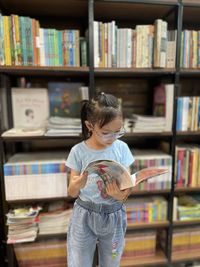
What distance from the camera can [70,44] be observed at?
4.19ft

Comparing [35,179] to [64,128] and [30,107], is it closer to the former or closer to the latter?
[64,128]

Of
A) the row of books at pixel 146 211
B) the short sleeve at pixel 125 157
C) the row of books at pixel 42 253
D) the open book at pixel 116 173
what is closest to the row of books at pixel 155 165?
the row of books at pixel 146 211

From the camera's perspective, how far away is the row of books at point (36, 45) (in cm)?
120

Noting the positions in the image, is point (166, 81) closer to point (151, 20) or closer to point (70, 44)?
point (151, 20)

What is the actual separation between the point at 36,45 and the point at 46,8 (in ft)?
1.02

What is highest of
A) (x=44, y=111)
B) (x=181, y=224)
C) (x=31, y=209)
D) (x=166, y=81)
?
(x=166, y=81)

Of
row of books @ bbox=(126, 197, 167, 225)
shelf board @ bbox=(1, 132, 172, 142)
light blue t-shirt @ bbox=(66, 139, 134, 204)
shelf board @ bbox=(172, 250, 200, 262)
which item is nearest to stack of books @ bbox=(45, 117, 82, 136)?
shelf board @ bbox=(1, 132, 172, 142)

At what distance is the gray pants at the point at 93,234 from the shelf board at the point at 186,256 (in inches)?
28.8

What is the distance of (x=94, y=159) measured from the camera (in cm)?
99

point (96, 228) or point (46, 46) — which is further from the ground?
point (46, 46)

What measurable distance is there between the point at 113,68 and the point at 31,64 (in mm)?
502

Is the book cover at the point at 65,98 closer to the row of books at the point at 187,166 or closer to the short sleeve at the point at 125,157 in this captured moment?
the short sleeve at the point at 125,157

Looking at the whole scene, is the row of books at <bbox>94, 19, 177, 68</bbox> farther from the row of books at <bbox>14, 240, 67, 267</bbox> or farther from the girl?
the row of books at <bbox>14, 240, 67, 267</bbox>

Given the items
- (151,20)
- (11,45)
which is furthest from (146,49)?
(11,45)
